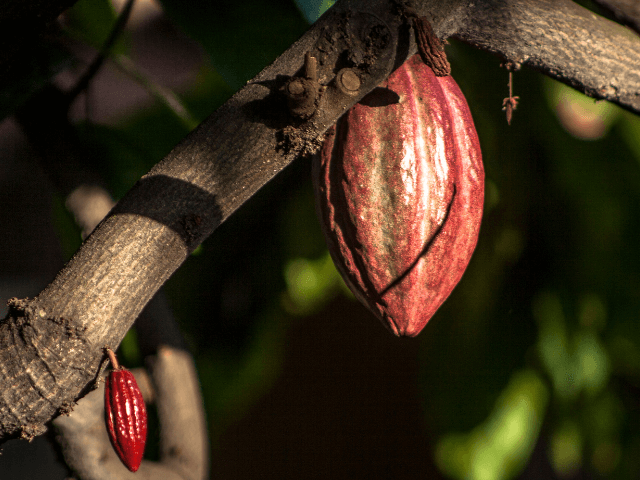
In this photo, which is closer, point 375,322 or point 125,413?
point 125,413

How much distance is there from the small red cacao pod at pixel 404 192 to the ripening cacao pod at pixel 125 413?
0.22 metres

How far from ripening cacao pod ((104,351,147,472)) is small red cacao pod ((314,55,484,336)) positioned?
0.71ft

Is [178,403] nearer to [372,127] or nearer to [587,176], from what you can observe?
[372,127]

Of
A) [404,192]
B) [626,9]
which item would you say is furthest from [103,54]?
[626,9]

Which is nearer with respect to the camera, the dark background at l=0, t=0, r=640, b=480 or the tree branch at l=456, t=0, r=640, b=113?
the tree branch at l=456, t=0, r=640, b=113

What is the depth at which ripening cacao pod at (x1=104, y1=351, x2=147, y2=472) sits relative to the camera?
406mm

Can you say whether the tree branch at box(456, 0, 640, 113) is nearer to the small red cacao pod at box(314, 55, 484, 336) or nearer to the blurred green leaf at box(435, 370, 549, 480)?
the small red cacao pod at box(314, 55, 484, 336)

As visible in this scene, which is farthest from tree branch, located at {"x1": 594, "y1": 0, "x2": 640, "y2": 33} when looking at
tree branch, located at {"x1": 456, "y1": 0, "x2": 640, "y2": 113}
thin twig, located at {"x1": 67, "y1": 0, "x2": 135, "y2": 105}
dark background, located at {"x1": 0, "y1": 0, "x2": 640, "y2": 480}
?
thin twig, located at {"x1": 67, "y1": 0, "x2": 135, "y2": 105}

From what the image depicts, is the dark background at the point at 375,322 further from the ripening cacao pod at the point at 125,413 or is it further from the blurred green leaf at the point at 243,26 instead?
the ripening cacao pod at the point at 125,413

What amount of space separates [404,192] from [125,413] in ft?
0.97

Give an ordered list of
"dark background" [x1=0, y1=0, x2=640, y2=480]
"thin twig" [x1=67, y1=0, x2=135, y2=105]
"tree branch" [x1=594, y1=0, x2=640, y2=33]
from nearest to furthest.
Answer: "tree branch" [x1=594, y1=0, x2=640, y2=33] → "thin twig" [x1=67, y1=0, x2=135, y2=105] → "dark background" [x1=0, y1=0, x2=640, y2=480]

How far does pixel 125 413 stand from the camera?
414 mm

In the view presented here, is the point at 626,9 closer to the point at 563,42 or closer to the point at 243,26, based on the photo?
the point at 563,42

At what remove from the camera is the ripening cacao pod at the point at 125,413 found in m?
0.41
